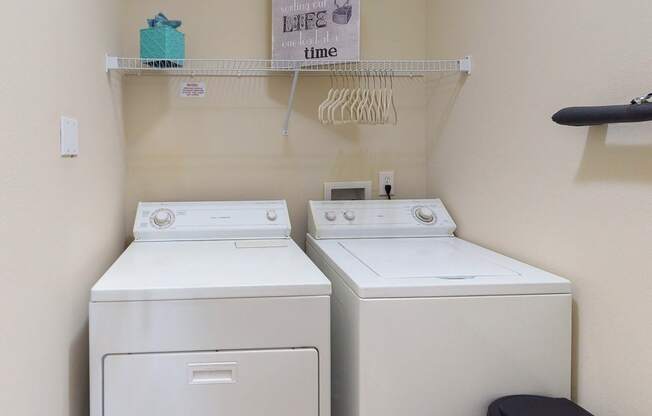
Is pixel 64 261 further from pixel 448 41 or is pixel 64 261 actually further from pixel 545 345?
pixel 448 41

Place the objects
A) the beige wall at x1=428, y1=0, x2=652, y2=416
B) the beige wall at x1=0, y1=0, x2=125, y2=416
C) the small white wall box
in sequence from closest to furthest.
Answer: the beige wall at x1=0, y1=0, x2=125, y2=416 < the beige wall at x1=428, y1=0, x2=652, y2=416 < the small white wall box

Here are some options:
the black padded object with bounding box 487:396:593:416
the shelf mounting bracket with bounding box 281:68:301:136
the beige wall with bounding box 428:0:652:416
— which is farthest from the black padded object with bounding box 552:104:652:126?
the shelf mounting bracket with bounding box 281:68:301:136

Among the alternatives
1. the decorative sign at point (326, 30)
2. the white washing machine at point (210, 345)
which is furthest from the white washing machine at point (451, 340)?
the decorative sign at point (326, 30)

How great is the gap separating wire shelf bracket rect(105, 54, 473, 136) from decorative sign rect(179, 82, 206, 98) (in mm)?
39

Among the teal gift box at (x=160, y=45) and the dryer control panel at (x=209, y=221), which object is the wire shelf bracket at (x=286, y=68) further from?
the dryer control panel at (x=209, y=221)

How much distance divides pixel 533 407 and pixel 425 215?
42.4 inches

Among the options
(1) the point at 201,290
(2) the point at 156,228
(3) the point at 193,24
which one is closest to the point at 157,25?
(3) the point at 193,24

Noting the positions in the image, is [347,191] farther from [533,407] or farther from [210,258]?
[533,407]

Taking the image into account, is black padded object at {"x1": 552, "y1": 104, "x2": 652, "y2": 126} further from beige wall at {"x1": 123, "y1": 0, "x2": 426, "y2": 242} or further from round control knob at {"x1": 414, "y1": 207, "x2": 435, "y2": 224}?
beige wall at {"x1": 123, "y1": 0, "x2": 426, "y2": 242}

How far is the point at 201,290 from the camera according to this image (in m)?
1.43

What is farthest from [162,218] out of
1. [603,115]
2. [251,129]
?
[603,115]

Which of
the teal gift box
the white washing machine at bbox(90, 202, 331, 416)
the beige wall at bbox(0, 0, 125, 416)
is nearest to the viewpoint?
the beige wall at bbox(0, 0, 125, 416)

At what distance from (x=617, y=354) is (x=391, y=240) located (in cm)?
101

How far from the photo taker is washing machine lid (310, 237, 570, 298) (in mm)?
1440
